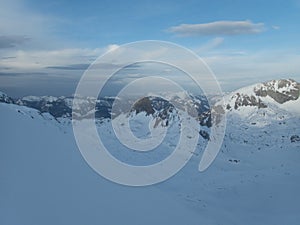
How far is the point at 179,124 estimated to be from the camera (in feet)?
598

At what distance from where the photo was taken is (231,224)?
1467 inches

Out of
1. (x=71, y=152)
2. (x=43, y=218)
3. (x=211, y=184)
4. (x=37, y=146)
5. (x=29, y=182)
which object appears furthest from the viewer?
(x=211, y=184)

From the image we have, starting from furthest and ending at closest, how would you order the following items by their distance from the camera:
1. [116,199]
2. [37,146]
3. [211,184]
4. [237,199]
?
[211,184], [237,199], [37,146], [116,199]

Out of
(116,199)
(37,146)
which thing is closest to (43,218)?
(116,199)

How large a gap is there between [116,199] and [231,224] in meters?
13.3

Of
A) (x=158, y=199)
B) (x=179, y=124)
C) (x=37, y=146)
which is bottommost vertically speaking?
(x=179, y=124)

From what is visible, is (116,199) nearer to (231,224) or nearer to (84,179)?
(84,179)

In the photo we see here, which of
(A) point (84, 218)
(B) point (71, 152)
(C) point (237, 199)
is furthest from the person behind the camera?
(C) point (237, 199)

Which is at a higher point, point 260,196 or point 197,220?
point 197,220

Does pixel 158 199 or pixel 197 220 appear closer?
pixel 197 220

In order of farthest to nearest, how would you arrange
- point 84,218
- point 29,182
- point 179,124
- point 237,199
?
point 179,124 < point 237,199 < point 29,182 < point 84,218

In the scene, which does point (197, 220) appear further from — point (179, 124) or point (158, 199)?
point (179, 124)

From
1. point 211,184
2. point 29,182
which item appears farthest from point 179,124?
point 29,182

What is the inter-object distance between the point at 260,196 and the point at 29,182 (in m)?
46.3
